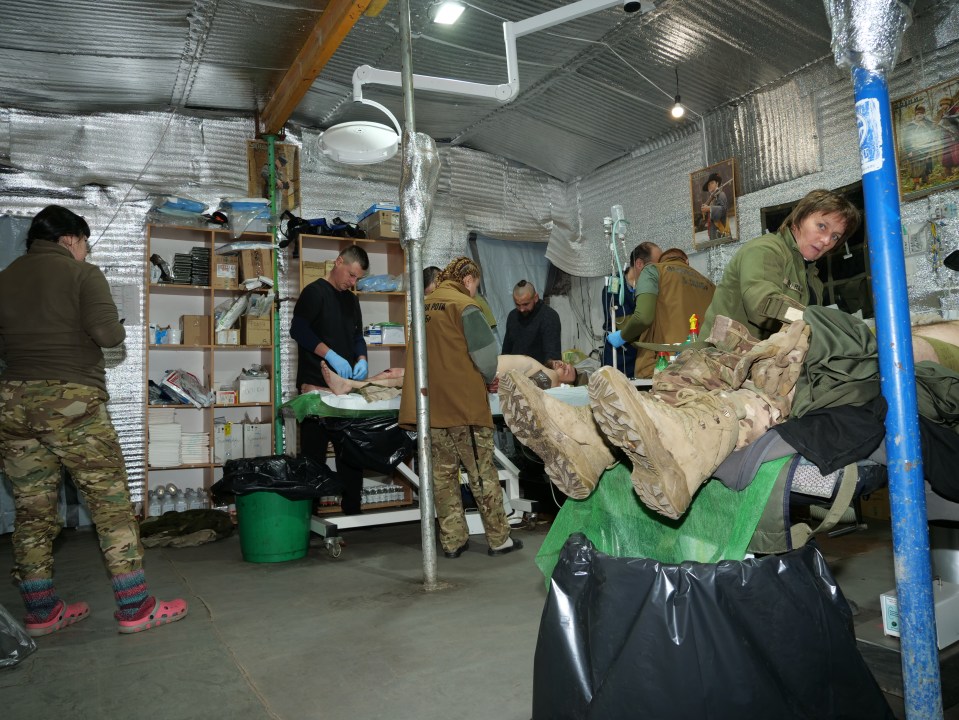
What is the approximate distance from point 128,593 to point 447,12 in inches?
143

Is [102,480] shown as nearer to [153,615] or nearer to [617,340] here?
[153,615]

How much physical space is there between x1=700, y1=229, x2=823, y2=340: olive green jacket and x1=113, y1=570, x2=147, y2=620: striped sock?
2226 millimetres

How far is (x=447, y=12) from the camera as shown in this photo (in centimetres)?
439

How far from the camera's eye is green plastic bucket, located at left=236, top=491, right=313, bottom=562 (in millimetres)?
3736

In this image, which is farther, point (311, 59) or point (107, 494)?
point (311, 59)

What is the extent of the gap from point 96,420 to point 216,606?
36.6 inches

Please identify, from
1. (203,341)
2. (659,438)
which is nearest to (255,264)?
(203,341)

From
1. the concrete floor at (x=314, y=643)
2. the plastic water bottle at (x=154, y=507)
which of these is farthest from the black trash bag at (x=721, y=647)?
the plastic water bottle at (x=154, y=507)

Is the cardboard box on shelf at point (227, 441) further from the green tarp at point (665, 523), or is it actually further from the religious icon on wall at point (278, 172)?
the green tarp at point (665, 523)

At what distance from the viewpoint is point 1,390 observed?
264 centimetres

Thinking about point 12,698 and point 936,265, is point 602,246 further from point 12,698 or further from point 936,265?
point 12,698

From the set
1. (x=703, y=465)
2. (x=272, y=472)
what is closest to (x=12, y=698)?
(x=272, y=472)

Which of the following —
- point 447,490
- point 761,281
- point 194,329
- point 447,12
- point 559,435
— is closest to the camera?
point 559,435

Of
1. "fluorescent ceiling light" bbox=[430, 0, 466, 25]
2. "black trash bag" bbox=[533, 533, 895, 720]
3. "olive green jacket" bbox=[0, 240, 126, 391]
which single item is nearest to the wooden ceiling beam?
"fluorescent ceiling light" bbox=[430, 0, 466, 25]
